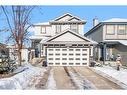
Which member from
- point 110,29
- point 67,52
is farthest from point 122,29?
point 67,52

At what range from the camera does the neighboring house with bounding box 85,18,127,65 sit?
36469mm

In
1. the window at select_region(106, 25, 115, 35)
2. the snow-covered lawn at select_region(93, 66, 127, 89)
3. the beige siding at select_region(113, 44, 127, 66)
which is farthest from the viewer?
the window at select_region(106, 25, 115, 35)

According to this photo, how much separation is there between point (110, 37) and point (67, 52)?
7.94 metres

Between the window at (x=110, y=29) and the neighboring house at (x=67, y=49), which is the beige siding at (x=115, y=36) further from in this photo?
the neighboring house at (x=67, y=49)

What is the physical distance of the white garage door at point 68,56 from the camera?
33.4m

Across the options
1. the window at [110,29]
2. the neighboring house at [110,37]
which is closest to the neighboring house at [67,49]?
the neighboring house at [110,37]

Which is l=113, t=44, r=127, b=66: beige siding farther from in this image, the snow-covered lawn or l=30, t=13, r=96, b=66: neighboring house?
the snow-covered lawn

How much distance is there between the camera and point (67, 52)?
110ft

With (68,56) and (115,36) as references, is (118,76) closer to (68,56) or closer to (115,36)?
(68,56)

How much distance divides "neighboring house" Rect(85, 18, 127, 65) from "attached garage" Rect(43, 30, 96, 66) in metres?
2.81

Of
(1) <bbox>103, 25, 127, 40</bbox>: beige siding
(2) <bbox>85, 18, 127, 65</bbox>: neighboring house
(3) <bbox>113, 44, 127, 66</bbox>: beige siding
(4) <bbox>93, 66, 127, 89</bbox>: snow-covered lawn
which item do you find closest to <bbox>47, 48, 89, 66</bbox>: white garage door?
(2) <bbox>85, 18, 127, 65</bbox>: neighboring house
